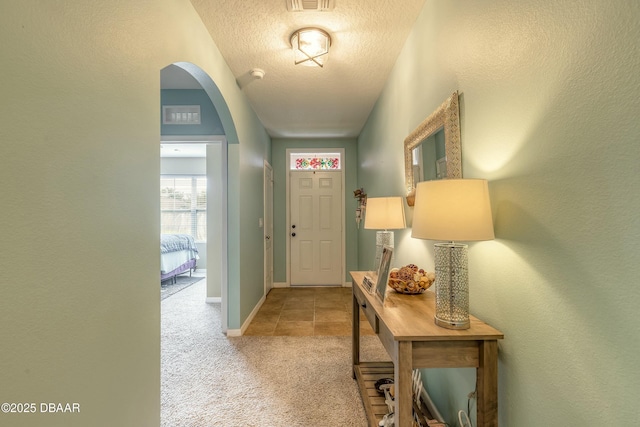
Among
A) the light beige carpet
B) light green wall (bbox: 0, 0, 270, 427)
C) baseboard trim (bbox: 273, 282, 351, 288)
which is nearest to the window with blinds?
baseboard trim (bbox: 273, 282, 351, 288)

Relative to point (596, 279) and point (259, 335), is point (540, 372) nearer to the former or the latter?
point (596, 279)

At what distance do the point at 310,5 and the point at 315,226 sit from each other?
11.2ft

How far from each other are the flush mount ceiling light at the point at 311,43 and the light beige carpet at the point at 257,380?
2.45m

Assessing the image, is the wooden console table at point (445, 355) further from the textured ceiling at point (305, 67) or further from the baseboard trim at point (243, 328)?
the baseboard trim at point (243, 328)

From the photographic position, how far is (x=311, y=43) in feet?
6.48

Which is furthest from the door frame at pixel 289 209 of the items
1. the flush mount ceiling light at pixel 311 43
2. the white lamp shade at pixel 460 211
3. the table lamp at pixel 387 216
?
the white lamp shade at pixel 460 211

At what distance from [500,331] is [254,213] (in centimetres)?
291

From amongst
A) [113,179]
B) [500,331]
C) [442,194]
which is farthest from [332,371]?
[113,179]

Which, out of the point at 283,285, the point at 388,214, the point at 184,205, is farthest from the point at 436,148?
the point at 184,205

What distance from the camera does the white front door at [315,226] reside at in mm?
4715

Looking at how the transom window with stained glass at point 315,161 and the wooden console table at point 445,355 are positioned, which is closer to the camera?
→ the wooden console table at point 445,355

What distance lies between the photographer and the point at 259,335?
2.78 m

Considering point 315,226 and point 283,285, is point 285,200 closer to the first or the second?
point 315,226

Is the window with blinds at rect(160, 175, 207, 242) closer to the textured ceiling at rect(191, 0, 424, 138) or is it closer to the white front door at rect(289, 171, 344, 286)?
the white front door at rect(289, 171, 344, 286)
